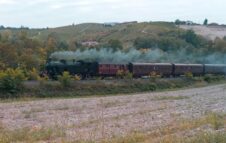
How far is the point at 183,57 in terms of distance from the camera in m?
91.0

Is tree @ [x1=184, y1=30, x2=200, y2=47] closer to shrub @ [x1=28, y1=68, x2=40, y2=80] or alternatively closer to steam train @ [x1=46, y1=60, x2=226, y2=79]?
steam train @ [x1=46, y1=60, x2=226, y2=79]

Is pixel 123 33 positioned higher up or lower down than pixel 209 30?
higher up

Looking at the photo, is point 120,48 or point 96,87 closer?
point 96,87

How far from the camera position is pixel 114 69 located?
6069 cm

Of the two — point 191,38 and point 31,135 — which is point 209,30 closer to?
point 191,38

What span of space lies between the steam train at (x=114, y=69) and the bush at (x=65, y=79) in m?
3.54

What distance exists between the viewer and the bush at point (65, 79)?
5128cm

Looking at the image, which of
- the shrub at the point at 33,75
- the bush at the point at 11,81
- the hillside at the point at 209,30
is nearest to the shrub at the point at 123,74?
the shrub at the point at 33,75

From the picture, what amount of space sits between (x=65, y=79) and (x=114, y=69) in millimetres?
10595

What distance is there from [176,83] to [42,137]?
46474 mm

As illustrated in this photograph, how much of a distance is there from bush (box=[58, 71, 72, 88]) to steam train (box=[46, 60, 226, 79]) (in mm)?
3537

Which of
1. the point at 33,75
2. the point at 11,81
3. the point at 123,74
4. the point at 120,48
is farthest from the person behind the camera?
the point at 120,48

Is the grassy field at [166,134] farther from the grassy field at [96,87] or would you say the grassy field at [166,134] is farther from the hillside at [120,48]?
the hillside at [120,48]

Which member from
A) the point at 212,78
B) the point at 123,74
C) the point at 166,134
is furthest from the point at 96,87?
the point at 166,134
